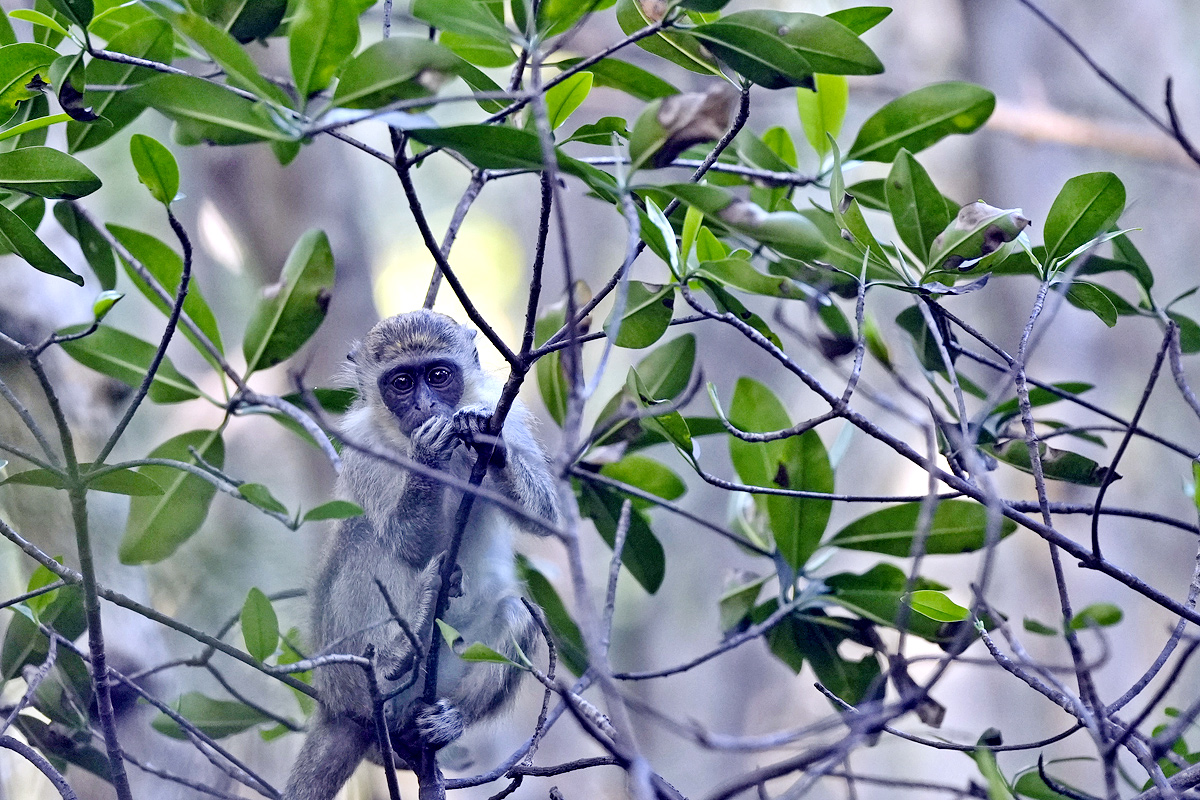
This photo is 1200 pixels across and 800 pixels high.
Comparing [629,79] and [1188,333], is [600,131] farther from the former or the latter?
[1188,333]

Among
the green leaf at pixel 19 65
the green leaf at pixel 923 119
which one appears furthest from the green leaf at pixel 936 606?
the green leaf at pixel 19 65

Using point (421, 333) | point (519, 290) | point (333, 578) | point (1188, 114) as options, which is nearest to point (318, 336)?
point (421, 333)

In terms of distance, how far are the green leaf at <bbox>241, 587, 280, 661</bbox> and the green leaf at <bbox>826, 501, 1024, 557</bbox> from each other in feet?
5.03

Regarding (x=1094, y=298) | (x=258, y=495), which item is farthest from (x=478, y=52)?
(x=1094, y=298)

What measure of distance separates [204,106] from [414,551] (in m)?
2.08

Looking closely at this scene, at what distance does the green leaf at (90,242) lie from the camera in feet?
9.21

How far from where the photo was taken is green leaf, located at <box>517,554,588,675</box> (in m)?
3.19

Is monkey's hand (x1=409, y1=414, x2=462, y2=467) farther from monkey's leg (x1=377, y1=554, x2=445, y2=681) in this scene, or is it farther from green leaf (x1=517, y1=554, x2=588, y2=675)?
green leaf (x1=517, y1=554, x2=588, y2=675)

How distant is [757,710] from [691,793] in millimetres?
1296

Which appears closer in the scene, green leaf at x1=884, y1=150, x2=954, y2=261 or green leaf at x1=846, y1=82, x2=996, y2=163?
green leaf at x1=884, y1=150, x2=954, y2=261

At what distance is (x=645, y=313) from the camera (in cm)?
234

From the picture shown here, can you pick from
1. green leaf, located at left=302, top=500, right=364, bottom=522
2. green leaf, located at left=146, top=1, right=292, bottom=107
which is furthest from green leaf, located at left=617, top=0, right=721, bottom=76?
green leaf, located at left=302, top=500, right=364, bottom=522

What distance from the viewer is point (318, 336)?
233 inches

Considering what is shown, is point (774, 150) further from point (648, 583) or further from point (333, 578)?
point (333, 578)
